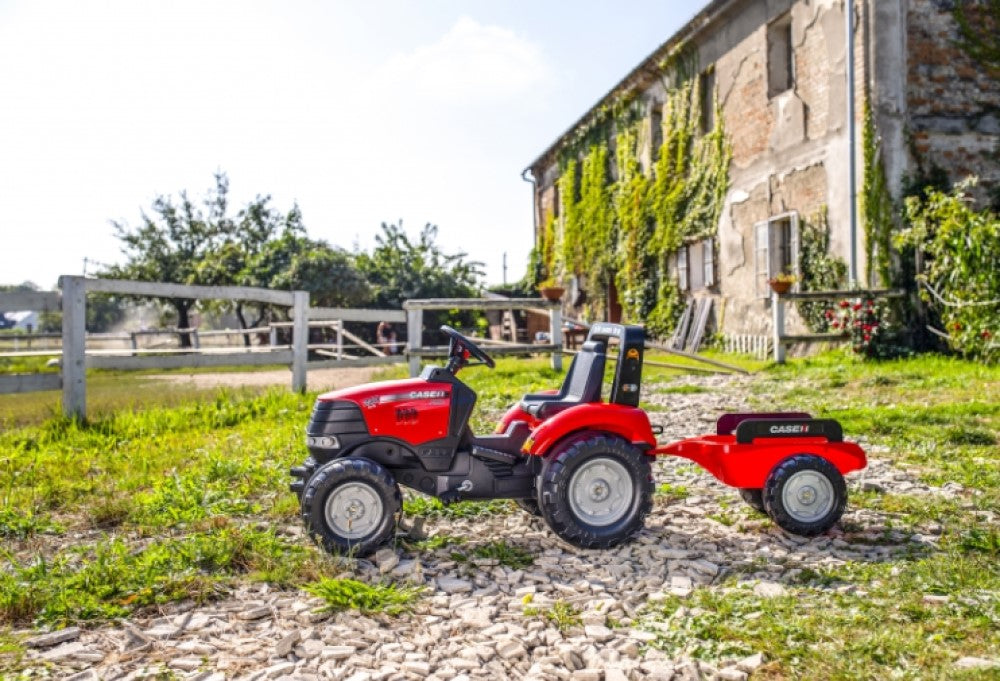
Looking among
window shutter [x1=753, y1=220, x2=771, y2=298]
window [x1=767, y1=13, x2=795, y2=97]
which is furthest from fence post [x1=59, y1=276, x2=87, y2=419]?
window [x1=767, y1=13, x2=795, y2=97]

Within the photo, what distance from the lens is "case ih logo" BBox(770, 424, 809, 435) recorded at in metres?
3.89

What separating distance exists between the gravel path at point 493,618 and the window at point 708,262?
12.1 metres

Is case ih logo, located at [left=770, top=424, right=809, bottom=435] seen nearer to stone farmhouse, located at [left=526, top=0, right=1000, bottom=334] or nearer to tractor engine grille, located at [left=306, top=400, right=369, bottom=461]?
tractor engine grille, located at [left=306, top=400, right=369, bottom=461]

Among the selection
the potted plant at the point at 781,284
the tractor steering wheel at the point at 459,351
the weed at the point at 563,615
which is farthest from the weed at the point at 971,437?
the potted plant at the point at 781,284

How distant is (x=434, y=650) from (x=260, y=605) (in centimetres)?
78

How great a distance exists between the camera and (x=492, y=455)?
3.81 meters

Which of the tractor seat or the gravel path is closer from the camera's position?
the gravel path

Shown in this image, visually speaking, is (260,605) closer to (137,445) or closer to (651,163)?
(137,445)

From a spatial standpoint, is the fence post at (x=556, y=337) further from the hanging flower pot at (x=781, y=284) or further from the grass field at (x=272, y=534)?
the grass field at (x=272, y=534)

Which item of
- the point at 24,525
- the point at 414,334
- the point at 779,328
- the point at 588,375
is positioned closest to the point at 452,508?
the point at 588,375

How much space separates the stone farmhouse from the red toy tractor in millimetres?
8761

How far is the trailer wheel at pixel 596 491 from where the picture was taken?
11.9 ft

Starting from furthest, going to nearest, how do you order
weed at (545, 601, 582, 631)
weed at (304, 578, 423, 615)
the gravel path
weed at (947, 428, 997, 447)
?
weed at (947, 428, 997, 447)
weed at (304, 578, 423, 615)
weed at (545, 601, 582, 631)
the gravel path

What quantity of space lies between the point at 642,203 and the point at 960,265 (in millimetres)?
9613
